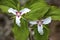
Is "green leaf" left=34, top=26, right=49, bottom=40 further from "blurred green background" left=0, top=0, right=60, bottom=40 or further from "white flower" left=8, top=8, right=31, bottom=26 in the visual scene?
"white flower" left=8, top=8, right=31, bottom=26

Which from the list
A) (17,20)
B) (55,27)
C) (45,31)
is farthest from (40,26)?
(55,27)

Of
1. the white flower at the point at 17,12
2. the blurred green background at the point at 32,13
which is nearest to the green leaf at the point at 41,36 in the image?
the blurred green background at the point at 32,13

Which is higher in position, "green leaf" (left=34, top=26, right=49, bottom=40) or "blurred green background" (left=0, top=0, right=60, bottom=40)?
"blurred green background" (left=0, top=0, right=60, bottom=40)

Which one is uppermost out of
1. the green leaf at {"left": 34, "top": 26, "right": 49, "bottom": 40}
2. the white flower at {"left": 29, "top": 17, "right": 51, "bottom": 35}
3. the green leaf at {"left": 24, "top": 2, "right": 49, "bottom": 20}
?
the green leaf at {"left": 24, "top": 2, "right": 49, "bottom": 20}

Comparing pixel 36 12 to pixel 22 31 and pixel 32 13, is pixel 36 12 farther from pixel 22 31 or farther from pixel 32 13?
pixel 22 31

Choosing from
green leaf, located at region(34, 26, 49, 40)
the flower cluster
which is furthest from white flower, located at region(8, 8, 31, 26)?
green leaf, located at region(34, 26, 49, 40)

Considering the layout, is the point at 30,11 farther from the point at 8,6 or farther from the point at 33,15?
the point at 8,6

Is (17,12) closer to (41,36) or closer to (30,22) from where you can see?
(30,22)

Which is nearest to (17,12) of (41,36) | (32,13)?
(32,13)

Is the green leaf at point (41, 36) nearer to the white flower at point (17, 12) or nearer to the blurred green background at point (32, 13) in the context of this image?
the blurred green background at point (32, 13)

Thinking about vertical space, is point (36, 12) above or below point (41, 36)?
above

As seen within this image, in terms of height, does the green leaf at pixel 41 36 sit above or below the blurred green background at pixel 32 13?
below

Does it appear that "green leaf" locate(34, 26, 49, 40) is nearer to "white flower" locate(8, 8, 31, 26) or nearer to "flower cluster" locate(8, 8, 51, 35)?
"flower cluster" locate(8, 8, 51, 35)
